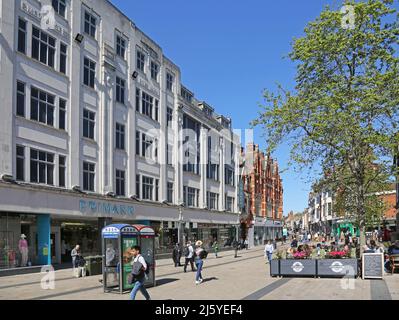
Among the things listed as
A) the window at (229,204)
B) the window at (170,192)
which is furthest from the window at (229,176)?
the window at (170,192)

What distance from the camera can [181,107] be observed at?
4756 cm

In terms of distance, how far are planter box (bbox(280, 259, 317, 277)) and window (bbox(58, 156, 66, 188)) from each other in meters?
14.0

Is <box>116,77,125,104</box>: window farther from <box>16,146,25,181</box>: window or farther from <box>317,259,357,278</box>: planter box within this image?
<box>317,259,357,278</box>: planter box

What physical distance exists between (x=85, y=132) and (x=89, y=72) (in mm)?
3976

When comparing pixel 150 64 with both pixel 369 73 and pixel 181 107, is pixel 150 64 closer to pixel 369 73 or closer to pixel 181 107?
pixel 181 107

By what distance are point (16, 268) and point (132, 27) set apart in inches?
835

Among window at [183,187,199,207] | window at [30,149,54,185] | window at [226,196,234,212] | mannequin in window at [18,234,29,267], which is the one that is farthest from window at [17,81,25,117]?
window at [226,196,234,212]

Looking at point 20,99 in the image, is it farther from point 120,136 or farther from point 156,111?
point 156,111

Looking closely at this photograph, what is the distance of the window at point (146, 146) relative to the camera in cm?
4050

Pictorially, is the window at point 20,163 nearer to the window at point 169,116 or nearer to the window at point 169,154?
the window at point 169,154

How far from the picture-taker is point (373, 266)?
2102 cm

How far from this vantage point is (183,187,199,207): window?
49.4 m

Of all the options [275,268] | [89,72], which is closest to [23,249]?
[89,72]
